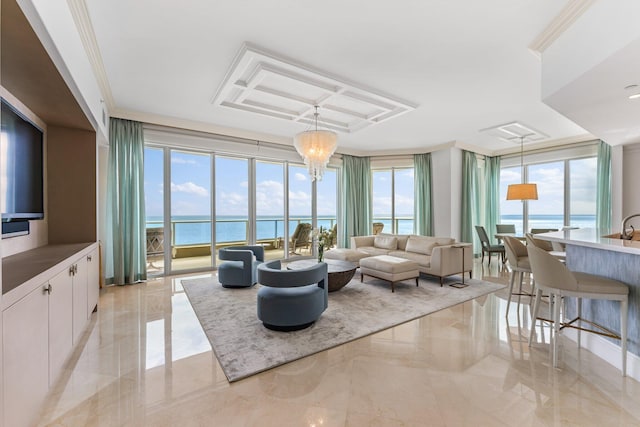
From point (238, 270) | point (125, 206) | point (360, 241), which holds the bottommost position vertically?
point (238, 270)

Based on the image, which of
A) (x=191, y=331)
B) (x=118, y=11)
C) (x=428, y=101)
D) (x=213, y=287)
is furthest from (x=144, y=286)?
(x=428, y=101)

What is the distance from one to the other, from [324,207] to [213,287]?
3538 millimetres

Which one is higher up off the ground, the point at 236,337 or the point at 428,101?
the point at 428,101

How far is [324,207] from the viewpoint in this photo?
711 cm

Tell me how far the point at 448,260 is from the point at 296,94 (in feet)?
11.4

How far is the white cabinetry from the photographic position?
136 cm

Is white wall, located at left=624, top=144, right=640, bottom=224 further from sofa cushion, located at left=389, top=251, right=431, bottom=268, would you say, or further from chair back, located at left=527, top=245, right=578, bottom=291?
chair back, located at left=527, top=245, right=578, bottom=291

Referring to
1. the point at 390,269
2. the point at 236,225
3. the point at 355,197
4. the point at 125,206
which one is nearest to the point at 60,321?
the point at 125,206

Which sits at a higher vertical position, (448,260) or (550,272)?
(550,272)

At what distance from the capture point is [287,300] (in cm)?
274

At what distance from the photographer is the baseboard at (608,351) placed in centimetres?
204

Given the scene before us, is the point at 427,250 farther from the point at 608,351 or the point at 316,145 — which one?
the point at 608,351

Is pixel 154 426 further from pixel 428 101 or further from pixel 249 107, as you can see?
pixel 428 101

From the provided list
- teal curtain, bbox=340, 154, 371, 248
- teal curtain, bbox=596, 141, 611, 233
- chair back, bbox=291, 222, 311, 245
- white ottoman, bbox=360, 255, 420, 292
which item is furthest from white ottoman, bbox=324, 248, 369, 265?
teal curtain, bbox=596, 141, 611, 233
